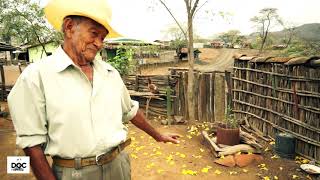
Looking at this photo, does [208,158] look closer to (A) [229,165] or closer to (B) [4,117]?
(A) [229,165]

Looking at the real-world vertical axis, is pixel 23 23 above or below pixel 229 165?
above

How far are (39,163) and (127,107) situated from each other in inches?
36.6

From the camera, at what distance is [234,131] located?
296 inches

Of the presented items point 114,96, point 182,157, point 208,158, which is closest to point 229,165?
point 208,158

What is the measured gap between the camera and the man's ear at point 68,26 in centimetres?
209

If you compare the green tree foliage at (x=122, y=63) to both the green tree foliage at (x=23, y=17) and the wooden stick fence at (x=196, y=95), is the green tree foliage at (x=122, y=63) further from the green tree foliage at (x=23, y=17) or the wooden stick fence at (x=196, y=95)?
the green tree foliage at (x=23, y=17)

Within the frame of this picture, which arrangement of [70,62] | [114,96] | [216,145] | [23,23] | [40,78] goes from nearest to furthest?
[40,78], [70,62], [114,96], [216,145], [23,23]

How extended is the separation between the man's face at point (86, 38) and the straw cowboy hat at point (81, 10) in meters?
0.07

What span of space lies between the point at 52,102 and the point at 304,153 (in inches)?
259

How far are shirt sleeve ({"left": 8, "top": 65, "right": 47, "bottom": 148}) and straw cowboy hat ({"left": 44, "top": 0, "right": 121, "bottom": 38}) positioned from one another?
1.51 ft

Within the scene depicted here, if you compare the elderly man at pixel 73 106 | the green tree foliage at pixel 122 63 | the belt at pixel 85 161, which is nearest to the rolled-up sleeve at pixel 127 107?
the elderly man at pixel 73 106

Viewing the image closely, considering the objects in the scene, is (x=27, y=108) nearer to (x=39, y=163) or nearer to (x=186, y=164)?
(x=39, y=163)

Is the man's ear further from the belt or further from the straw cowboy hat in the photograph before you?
the belt

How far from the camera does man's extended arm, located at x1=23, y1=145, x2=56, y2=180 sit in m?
1.85
